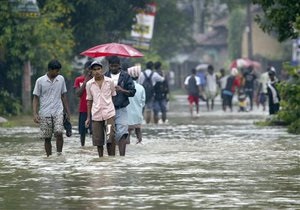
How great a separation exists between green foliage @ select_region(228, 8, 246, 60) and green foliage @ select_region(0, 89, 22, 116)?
6690cm

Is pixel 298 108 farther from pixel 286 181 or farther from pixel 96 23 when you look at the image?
pixel 96 23

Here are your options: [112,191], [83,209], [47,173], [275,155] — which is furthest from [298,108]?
[83,209]

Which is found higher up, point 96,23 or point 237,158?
point 96,23

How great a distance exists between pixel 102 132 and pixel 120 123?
441mm

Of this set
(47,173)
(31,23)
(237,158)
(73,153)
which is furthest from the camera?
(31,23)

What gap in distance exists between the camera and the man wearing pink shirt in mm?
19453

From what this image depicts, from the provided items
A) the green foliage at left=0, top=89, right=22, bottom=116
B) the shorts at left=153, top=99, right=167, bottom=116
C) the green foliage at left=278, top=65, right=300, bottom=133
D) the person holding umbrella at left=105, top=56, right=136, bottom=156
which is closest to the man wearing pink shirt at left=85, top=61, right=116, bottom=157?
the person holding umbrella at left=105, top=56, right=136, bottom=156

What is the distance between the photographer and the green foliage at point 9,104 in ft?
122

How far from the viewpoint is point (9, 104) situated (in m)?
37.5

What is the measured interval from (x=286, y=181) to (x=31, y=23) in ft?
74.3

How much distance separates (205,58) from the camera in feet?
394

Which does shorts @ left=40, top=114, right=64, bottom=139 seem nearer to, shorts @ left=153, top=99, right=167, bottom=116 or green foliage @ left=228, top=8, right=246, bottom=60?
shorts @ left=153, top=99, right=167, bottom=116

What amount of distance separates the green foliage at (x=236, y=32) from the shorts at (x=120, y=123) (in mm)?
83807

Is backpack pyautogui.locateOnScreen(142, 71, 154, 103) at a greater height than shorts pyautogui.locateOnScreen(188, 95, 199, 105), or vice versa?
backpack pyautogui.locateOnScreen(142, 71, 154, 103)
